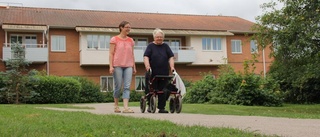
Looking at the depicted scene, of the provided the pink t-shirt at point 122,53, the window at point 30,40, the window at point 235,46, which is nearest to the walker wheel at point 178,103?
the pink t-shirt at point 122,53

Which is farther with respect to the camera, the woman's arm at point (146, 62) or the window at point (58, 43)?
the window at point (58, 43)

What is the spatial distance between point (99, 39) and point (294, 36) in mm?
21465

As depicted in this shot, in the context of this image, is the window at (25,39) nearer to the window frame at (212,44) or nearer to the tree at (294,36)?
the window frame at (212,44)

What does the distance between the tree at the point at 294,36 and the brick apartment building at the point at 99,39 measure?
17.6 meters

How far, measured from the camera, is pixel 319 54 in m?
16.3

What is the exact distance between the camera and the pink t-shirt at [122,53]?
9711 mm

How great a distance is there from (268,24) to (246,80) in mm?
4127

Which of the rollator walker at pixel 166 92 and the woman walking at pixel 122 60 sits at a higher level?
the woman walking at pixel 122 60

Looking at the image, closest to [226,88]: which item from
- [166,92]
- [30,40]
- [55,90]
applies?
[55,90]

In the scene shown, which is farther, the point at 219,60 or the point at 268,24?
the point at 219,60

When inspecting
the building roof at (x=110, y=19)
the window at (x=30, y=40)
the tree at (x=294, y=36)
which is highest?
the building roof at (x=110, y=19)

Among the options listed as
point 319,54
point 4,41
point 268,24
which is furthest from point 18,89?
point 319,54

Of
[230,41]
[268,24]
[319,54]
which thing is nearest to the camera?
[319,54]

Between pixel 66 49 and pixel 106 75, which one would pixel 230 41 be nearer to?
pixel 106 75
